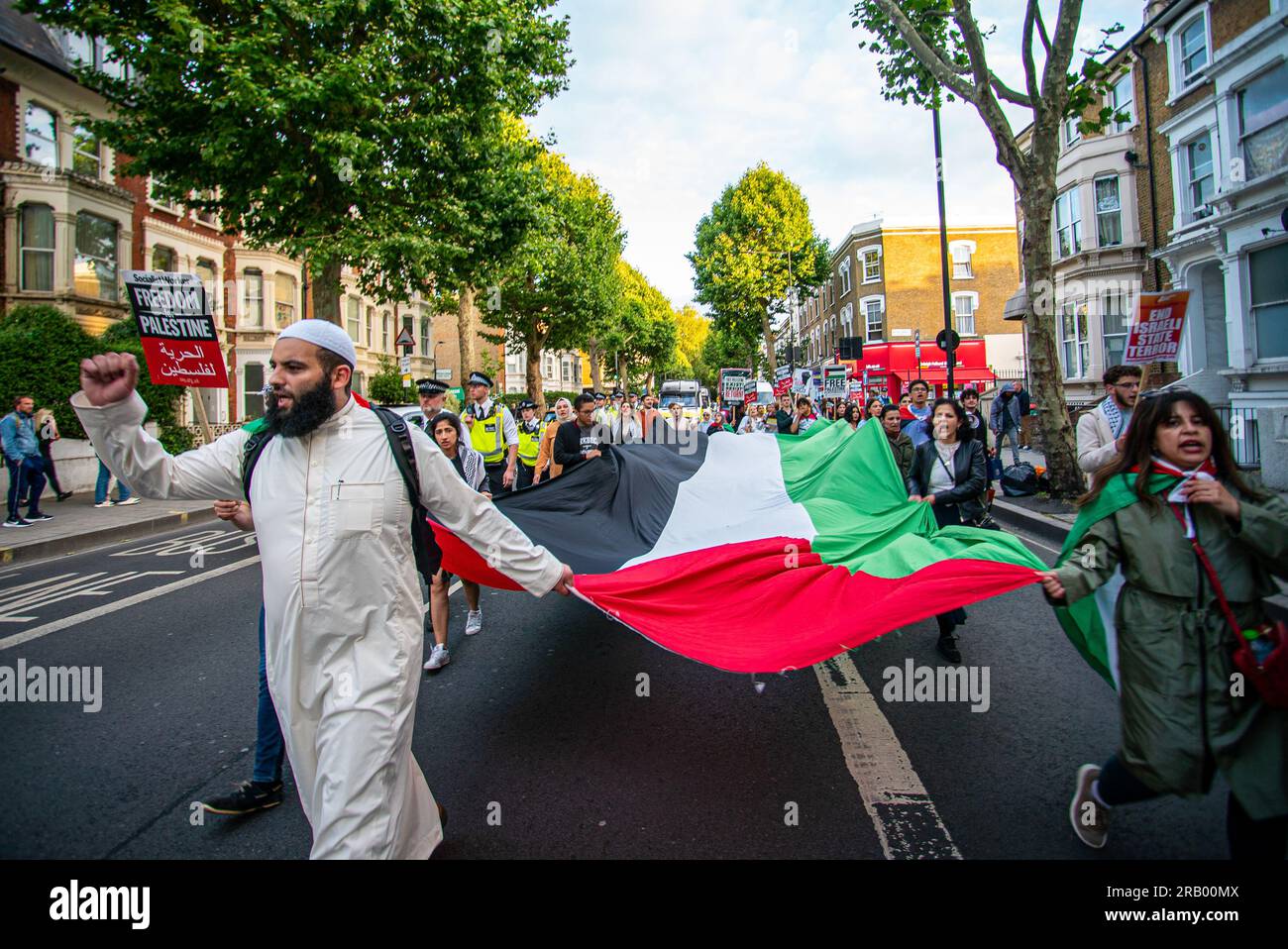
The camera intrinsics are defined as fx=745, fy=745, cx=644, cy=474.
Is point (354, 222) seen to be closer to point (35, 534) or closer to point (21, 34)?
point (35, 534)

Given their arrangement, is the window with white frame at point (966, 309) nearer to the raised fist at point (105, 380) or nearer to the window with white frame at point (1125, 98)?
the window with white frame at point (1125, 98)

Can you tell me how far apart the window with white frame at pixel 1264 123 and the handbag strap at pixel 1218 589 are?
694 inches

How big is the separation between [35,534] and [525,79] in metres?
12.8

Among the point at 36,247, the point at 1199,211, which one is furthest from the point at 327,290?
the point at 1199,211

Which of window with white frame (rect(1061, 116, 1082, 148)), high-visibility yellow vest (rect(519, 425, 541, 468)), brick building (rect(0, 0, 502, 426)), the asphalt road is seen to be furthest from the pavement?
window with white frame (rect(1061, 116, 1082, 148))

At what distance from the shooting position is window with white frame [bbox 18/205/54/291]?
21.4 meters

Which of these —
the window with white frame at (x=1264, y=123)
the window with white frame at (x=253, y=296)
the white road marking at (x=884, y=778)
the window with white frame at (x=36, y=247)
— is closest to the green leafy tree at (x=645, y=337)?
the window with white frame at (x=253, y=296)

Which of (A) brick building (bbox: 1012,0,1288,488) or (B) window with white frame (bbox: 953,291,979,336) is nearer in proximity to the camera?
(A) brick building (bbox: 1012,0,1288,488)

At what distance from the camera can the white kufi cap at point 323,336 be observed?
273 centimetres

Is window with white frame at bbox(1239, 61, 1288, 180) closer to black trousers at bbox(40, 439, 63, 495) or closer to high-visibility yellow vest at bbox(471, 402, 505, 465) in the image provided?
high-visibility yellow vest at bbox(471, 402, 505, 465)

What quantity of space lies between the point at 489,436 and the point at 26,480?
32.1 feet

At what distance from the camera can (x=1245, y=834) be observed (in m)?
2.46

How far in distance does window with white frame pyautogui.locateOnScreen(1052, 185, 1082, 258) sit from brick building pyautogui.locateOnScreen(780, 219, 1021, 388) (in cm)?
1835
